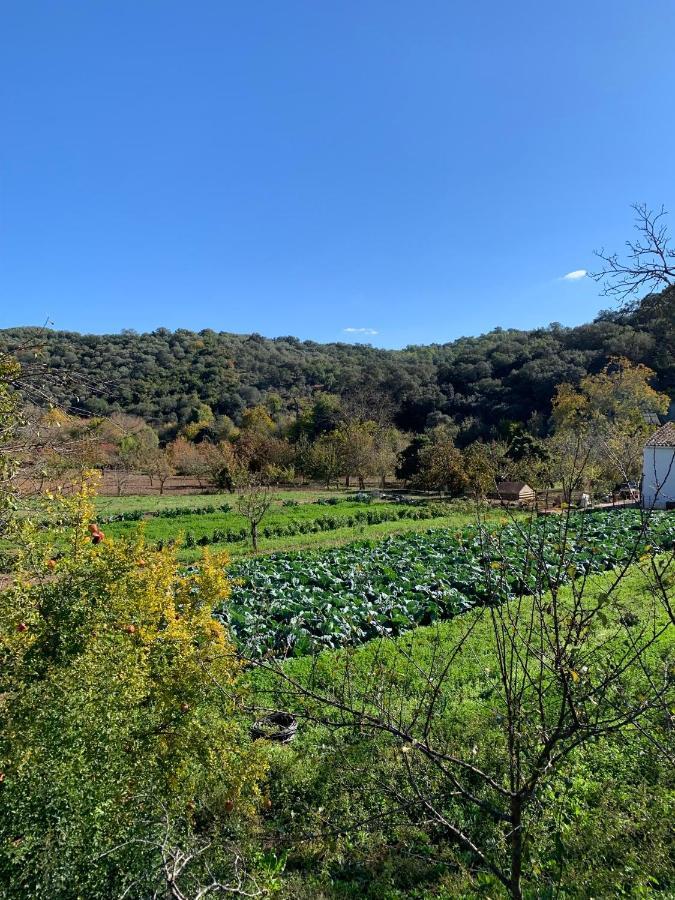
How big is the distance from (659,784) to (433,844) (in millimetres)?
1952

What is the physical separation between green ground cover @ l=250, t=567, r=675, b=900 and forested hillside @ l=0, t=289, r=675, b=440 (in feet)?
114

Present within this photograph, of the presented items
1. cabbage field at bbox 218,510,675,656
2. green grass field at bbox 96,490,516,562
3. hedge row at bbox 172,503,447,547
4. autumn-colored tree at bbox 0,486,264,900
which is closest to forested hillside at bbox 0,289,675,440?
green grass field at bbox 96,490,516,562

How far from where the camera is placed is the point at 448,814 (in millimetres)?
4281

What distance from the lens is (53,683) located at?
10.1ft

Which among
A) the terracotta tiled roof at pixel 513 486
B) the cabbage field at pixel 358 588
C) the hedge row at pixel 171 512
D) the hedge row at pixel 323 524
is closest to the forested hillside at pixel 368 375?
the hedge row at pixel 171 512

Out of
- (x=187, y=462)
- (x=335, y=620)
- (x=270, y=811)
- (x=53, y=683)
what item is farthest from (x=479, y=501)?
(x=187, y=462)

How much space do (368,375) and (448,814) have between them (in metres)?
67.9

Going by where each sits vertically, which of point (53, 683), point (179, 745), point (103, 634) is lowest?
point (179, 745)

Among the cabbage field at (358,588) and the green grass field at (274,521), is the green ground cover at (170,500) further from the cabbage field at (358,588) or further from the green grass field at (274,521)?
the cabbage field at (358,588)

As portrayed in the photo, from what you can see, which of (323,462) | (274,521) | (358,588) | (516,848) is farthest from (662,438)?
(516,848)

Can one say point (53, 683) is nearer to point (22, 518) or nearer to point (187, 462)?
point (22, 518)

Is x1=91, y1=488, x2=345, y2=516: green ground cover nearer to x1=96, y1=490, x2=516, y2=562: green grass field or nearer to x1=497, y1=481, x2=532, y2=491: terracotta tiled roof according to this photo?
x1=96, y1=490, x2=516, y2=562: green grass field

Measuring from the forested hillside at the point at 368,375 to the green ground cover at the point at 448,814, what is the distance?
34787 millimetres

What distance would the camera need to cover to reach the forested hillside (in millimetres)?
50625
